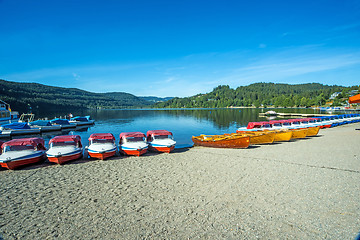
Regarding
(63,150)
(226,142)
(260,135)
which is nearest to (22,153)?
(63,150)

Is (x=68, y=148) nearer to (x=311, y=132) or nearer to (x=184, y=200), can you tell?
(x=184, y=200)

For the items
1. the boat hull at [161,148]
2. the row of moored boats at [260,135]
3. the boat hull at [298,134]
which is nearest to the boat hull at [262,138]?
the row of moored boats at [260,135]

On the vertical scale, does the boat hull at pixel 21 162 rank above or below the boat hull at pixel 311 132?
above

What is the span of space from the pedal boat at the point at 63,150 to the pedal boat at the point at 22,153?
2.49 ft

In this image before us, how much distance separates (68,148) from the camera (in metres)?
16.1

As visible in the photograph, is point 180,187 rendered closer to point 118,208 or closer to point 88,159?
point 118,208

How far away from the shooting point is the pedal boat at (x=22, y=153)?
1362cm

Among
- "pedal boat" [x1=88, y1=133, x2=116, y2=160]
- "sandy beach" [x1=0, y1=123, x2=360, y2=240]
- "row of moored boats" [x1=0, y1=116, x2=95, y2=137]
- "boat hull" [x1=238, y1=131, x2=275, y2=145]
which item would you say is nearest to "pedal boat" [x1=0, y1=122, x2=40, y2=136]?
"row of moored boats" [x1=0, y1=116, x2=95, y2=137]

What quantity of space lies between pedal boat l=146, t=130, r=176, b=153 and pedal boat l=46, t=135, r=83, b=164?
634cm

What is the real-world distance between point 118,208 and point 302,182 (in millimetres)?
9652

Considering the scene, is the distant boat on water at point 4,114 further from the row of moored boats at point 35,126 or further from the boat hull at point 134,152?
the boat hull at point 134,152

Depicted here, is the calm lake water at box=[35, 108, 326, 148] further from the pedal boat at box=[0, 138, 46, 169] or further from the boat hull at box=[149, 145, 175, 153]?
the pedal boat at box=[0, 138, 46, 169]

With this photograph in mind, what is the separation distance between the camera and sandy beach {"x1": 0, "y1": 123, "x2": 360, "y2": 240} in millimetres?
6699

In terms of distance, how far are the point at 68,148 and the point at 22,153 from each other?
2938mm
